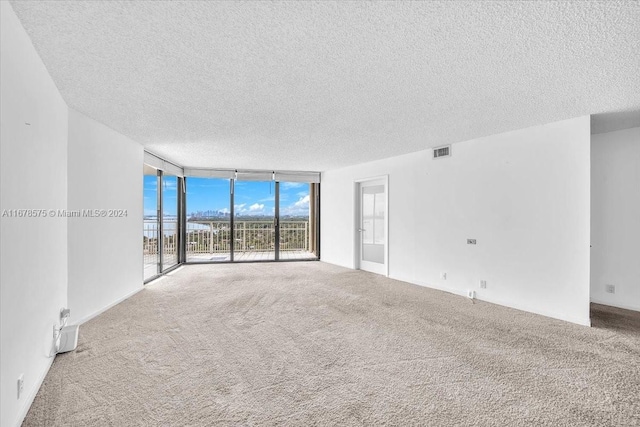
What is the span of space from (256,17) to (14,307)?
2.15m

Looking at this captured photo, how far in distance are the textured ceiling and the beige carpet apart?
2.26m

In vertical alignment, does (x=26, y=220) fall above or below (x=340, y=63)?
below

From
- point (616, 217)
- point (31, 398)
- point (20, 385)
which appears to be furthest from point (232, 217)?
point (616, 217)

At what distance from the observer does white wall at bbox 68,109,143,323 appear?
309 centimetres

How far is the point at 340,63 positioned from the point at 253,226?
22.1ft

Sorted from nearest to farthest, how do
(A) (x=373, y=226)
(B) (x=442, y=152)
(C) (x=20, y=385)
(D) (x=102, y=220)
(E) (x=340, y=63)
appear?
1. (C) (x=20, y=385)
2. (E) (x=340, y=63)
3. (D) (x=102, y=220)
4. (B) (x=442, y=152)
5. (A) (x=373, y=226)

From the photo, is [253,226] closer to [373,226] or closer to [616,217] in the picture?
[373,226]

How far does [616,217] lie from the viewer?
3.69 meters

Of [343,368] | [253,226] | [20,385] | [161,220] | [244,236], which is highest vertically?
[161,220]

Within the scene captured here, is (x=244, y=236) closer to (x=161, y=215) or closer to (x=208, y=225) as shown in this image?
(x=208, y=225)

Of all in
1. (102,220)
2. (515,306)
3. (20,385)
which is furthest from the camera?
(515,306)

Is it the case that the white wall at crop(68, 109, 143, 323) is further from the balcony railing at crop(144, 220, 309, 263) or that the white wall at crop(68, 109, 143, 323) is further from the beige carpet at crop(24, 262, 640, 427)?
the balcony railing at crop(144, 220, 309, 263)

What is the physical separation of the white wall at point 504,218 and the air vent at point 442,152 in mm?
89

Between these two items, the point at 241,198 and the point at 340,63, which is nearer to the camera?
the point at 340,63
